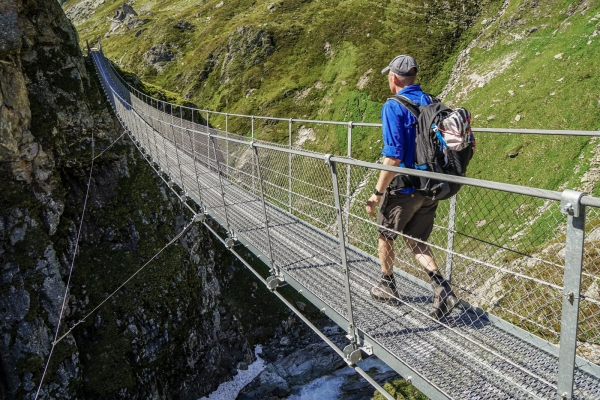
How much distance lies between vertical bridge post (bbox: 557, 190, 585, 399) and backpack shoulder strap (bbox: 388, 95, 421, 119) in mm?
1707

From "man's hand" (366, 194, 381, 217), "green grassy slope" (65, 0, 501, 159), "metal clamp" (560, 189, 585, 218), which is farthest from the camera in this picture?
"green grassy slope" (65, 0, 501, 159)

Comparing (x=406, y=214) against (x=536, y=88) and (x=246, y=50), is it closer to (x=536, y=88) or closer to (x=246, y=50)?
(x=536, y=88)

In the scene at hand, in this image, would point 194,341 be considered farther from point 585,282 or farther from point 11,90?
point 585,282

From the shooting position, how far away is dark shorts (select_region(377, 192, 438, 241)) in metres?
3.58

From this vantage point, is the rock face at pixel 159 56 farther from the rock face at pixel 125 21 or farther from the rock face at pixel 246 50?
the rock face at pixel 125 21

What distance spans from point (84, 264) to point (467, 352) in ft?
58.3

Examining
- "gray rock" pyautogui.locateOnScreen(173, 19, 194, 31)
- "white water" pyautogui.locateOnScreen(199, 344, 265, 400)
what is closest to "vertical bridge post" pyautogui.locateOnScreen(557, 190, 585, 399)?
"white water" pyautogui.locateOnScreen(199, 344, 265, 400)

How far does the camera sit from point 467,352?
3246 millimetres

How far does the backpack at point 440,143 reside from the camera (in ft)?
9.96

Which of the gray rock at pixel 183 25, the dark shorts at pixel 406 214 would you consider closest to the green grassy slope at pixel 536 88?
the dark shorts at pixel 406 214

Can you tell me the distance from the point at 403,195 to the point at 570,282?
1802 mm

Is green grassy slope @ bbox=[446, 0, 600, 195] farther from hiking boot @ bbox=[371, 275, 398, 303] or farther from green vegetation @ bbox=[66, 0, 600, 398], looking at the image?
hiking boot @ bbox=[371, 275, 398, 303]

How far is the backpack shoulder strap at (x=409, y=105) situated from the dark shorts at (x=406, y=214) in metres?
0.67

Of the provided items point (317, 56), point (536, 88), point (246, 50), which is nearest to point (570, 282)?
point (536, 88)
